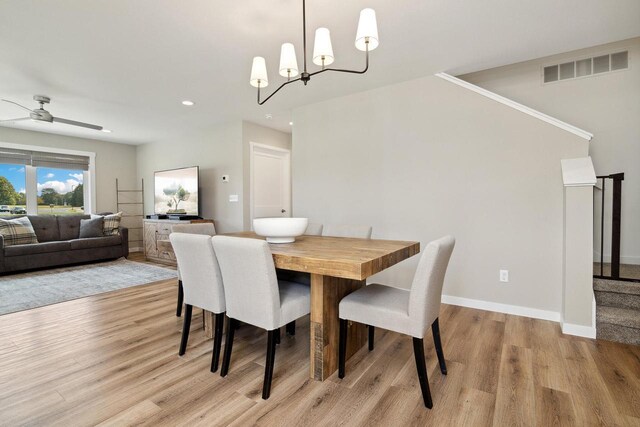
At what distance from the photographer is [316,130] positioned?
399 cm

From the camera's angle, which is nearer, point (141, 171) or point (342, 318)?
point (342, 318)

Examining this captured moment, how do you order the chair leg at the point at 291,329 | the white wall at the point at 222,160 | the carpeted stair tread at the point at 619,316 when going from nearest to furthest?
1. the carpeted stair tread at the point at 619,316
2. the chair leg at the point at 291,329
3. the white wall at the point at 222,160

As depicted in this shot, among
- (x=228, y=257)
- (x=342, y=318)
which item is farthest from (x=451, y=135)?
(x=228, y=257)

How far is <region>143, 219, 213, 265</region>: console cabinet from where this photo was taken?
5.25 metres

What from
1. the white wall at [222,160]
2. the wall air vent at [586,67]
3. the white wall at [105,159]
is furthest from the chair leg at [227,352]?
the white wall at [105,159]

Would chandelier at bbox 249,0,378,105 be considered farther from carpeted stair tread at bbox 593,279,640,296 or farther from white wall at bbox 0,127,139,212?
white wall at bbox 0,127,139,212

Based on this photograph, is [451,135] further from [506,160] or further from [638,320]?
[638,320]

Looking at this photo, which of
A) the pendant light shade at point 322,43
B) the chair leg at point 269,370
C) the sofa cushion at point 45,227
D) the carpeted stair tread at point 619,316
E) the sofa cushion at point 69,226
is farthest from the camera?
the sofa cushion at point 69,226

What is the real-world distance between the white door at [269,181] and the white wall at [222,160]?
0.16 m

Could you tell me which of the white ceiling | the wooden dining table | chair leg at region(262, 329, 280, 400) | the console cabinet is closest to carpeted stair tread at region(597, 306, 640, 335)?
the wooden dining table

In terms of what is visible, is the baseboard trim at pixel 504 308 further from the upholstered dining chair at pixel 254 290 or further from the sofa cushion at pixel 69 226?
the sofa cushion at pixel 69 226

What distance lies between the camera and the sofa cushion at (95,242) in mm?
5082

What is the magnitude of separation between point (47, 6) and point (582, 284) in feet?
14.4

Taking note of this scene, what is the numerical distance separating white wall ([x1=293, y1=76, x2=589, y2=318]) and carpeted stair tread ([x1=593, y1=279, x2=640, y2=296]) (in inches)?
10.4
